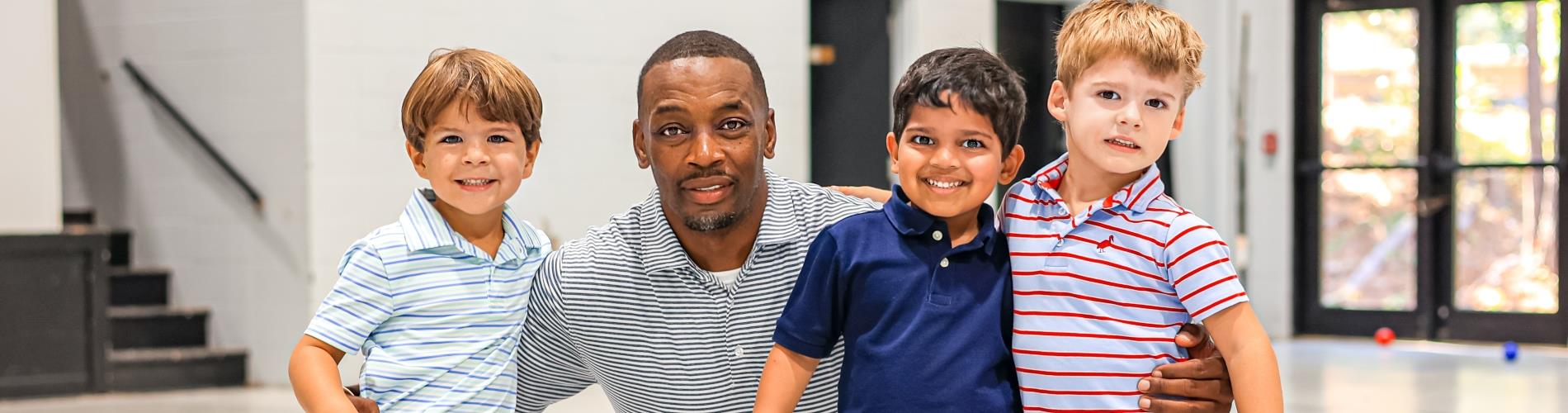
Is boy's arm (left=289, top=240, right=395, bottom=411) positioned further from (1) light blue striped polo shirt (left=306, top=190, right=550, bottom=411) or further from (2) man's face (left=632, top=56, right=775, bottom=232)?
(2) man's face (left=632, top=56, right=775, bottom=232)

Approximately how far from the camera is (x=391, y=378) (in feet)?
6.13

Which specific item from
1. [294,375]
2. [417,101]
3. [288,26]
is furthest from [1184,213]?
[288,26]

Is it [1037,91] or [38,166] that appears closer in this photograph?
[38,166]

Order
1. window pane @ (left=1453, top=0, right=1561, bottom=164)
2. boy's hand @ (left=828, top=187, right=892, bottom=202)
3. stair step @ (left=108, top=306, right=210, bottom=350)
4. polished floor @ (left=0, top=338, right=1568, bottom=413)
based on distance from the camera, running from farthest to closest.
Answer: window pane @ (left=1453, top=0, right=1561, bottom=164), stair step @ (left=108, top=306, right=210, bottom=350), polished floor @ (left=0, top=338, right=1568, bottom=413), boy's hand @ (left=828, top=187, right=892, bottom=202)

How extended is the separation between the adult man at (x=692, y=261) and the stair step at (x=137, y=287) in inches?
198

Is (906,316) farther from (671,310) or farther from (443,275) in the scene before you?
(443,275)

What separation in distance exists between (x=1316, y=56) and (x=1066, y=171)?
750cm

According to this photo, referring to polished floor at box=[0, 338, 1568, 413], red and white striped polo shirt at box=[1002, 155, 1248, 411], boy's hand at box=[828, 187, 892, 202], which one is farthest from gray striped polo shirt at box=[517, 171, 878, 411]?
polished floor at box=[0, 338, 1568, 413]

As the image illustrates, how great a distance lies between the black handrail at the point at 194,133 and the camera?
244 inches

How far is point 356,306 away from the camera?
6.06 ft

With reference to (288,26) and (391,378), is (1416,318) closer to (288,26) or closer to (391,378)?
(288,26)

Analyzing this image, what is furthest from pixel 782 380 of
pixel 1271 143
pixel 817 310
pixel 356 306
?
pixel 1271 143

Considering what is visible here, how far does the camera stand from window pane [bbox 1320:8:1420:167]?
8.55 meters

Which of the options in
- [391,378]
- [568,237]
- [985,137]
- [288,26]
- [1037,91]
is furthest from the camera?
[1037,91]
